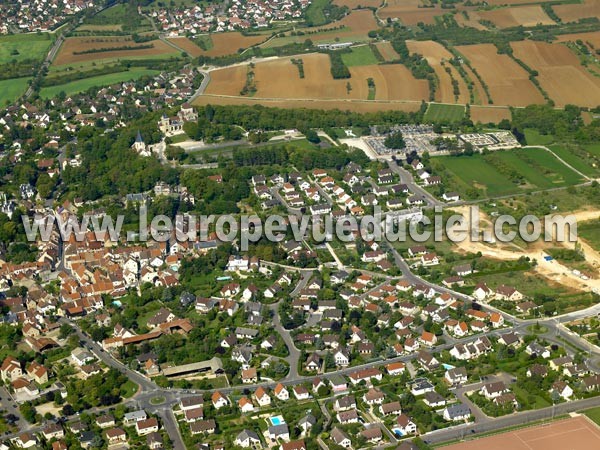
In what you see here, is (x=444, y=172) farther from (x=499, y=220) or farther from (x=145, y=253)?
(x=145, y=253)

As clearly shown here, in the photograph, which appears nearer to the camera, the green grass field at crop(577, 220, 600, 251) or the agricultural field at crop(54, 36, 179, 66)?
the green grass field at crop(577, 220, 600, 251)

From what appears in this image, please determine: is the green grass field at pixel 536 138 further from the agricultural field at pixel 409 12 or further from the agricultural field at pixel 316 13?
the agricultural field at pixel 316 13

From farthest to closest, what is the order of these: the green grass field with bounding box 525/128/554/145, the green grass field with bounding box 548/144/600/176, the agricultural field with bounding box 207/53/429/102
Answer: the agricultural field with bounding box 207/53/429/102 → the green grass field with bounding box 525/128/554/145 → the green grass field with bounding box 548/144/600/176

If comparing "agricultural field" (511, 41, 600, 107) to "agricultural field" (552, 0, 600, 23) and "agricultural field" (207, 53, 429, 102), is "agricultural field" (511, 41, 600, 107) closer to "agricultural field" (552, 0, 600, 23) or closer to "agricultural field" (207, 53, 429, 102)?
"agricultural field" (207, 53, 429, 102)

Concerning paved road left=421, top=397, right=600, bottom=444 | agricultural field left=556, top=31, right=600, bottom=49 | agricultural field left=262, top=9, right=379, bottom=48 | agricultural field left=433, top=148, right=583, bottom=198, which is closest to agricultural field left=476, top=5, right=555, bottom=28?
agricultural field left=556, top=31, right=600, bottom=49

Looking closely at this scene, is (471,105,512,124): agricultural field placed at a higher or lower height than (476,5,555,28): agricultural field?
lower

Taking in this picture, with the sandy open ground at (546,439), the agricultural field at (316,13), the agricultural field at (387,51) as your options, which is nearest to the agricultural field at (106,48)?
the agricultural field at (316,13)
